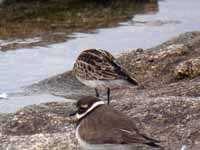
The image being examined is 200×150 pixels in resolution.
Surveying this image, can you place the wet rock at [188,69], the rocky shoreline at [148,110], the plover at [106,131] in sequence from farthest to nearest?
the wet rock at [188,69], the rocky shoreline at [148,110], the plover at [106,131]

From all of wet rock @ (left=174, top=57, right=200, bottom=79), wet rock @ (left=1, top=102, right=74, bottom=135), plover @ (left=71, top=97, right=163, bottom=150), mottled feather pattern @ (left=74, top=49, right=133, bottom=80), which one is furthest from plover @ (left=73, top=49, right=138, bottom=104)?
plover @ (left=71, top=97, right=163, bottom=150)

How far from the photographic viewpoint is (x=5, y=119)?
404 inches

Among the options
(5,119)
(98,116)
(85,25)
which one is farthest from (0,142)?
(85,25)

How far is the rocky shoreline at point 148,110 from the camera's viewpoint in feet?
29.1

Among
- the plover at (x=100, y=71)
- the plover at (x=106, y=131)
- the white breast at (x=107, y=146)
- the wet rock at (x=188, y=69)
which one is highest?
the plover at (x=106, y=131)

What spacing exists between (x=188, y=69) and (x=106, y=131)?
5.02 meters

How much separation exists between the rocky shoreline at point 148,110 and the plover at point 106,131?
0.80 meters

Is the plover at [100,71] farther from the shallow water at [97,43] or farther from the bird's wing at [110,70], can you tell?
the shallow water at [97,43]

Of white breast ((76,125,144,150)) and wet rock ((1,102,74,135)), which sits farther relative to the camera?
wet rock ((1,102,74,135))

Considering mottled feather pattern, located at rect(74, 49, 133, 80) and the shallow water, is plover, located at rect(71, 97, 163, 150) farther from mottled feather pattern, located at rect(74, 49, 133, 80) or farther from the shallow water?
the shallow water

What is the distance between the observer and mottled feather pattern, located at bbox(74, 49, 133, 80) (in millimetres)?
10929

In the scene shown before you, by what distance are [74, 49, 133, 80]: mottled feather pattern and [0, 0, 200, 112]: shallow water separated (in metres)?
1.95

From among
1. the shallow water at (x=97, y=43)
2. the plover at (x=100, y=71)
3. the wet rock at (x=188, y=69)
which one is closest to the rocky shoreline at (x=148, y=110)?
the wet rock at (x=188, y=69)

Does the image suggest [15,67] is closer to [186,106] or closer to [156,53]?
[156,53]
